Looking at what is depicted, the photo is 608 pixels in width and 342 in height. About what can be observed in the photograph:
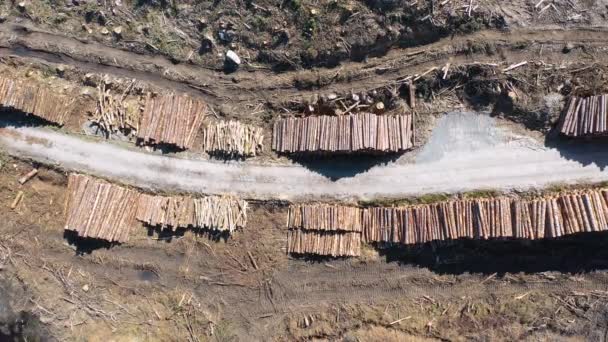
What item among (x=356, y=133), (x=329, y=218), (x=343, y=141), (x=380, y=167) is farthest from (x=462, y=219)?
(x=343, y=141)

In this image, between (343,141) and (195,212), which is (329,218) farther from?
(195,212)

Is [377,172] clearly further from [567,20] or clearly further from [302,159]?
[567,20]

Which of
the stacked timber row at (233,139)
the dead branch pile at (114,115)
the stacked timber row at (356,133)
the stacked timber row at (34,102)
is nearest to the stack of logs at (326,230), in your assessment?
the stacked timber row at (356,133)

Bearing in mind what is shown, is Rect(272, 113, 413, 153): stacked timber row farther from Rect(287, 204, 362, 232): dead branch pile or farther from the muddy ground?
the muddy ground

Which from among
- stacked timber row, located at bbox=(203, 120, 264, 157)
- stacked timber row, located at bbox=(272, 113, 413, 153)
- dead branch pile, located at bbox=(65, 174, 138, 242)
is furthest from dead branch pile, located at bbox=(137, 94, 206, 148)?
stacked timber row, located at bbox=(272, 113, 413, 153)

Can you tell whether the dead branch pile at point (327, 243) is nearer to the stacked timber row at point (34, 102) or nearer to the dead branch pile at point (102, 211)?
the dead branch pile at point (102, 211)

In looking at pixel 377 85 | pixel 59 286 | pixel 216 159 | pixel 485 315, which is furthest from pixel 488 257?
pixel 59 286
